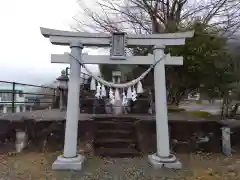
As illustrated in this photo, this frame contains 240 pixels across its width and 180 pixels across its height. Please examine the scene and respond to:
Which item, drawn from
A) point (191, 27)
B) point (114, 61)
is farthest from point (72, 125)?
point (191, 27)

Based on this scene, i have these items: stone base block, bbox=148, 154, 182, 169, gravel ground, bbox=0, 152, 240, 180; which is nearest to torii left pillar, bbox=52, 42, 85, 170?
gravel ground, bbox=0, 152, 240, 180

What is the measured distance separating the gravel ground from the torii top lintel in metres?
2.50

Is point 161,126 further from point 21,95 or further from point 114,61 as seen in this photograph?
point 21,95

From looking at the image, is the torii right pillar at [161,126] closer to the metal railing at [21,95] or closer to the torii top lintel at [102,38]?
the torii top lintel at [102,38]

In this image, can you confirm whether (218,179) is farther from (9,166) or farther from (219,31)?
(219,31)

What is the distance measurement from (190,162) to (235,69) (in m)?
4.69

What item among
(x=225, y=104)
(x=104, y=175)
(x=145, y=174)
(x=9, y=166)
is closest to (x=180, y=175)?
(x=145, y=174)

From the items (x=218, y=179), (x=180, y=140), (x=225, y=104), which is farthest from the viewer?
(x=225, y=104)

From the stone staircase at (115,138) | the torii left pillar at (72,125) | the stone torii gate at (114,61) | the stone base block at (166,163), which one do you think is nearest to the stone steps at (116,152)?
the stone staircase at (115,138)

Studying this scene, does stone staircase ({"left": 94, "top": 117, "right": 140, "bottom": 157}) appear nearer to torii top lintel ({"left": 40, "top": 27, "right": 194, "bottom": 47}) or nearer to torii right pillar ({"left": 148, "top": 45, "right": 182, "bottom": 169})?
torii right pillar ({"left": 148, "top": 45, "right": 182, "bottom": 169})

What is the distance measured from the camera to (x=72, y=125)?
170 inches

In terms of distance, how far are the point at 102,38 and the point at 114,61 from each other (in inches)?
22.2

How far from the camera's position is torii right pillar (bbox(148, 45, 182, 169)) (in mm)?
4250

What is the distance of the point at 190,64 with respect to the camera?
26.3ft
